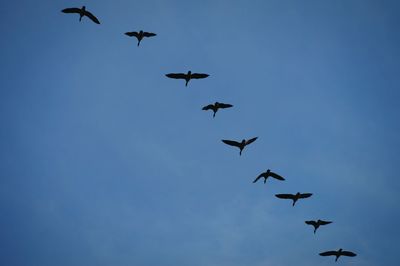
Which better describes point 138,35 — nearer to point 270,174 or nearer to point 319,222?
point 270,174

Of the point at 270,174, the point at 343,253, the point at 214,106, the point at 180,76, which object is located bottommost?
the point at 343,253

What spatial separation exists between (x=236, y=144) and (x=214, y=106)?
20.8 feet

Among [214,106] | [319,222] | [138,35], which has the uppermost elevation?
[138,35]

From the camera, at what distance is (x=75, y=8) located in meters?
53.7

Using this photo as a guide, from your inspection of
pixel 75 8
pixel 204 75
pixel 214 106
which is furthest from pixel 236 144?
pixel 75 8

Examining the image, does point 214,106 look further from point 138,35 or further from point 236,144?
point 138,35

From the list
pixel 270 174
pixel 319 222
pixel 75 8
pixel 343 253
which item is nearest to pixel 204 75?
pixel 270 174

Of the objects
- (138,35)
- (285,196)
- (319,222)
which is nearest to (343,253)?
(319,222)

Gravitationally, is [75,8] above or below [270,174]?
above

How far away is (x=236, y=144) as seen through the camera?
54.4 metres

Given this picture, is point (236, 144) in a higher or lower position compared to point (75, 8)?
lower

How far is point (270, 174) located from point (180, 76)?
762 inches

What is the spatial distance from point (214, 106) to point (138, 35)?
1567 centimetres

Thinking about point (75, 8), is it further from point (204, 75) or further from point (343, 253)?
point (343, 253)
